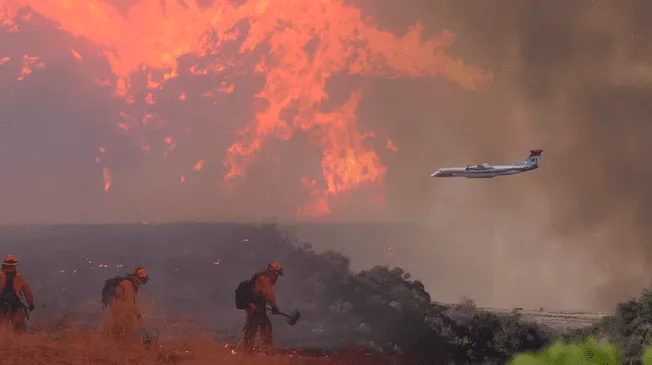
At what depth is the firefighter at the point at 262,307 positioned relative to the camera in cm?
2184

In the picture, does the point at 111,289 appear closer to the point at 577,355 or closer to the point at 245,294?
the point at 245,294

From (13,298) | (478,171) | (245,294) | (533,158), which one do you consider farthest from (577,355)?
(478,171)

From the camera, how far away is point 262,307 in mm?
22219

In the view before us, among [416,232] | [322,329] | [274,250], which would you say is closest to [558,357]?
[322,329]

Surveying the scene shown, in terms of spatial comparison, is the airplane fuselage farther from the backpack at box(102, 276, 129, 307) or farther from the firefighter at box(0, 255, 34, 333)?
the firefighter at box(0, 255, 34, 333)

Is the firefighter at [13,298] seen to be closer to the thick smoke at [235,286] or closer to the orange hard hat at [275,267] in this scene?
the thick smoke at [235,286]

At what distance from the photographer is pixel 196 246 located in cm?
4462

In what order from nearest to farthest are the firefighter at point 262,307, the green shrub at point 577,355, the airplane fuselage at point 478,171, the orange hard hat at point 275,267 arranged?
the green shrub at point 577,355, the orange hard hat at point 275,267, the firefighter at point 262,307, the airplane fuselage at point 478,171

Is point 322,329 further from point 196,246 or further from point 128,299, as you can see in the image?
point 196,246

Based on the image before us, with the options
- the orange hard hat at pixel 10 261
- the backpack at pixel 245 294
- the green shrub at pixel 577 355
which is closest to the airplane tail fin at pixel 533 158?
the backpack at pixel 245 294

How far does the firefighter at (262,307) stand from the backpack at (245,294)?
8 centimetres

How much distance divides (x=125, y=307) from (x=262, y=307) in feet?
12.1

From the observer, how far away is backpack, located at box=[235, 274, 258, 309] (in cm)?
2214

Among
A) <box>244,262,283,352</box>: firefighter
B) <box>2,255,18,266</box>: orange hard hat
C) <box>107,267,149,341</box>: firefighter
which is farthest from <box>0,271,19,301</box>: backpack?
<box>244,262,283,352</box>: firefighter
